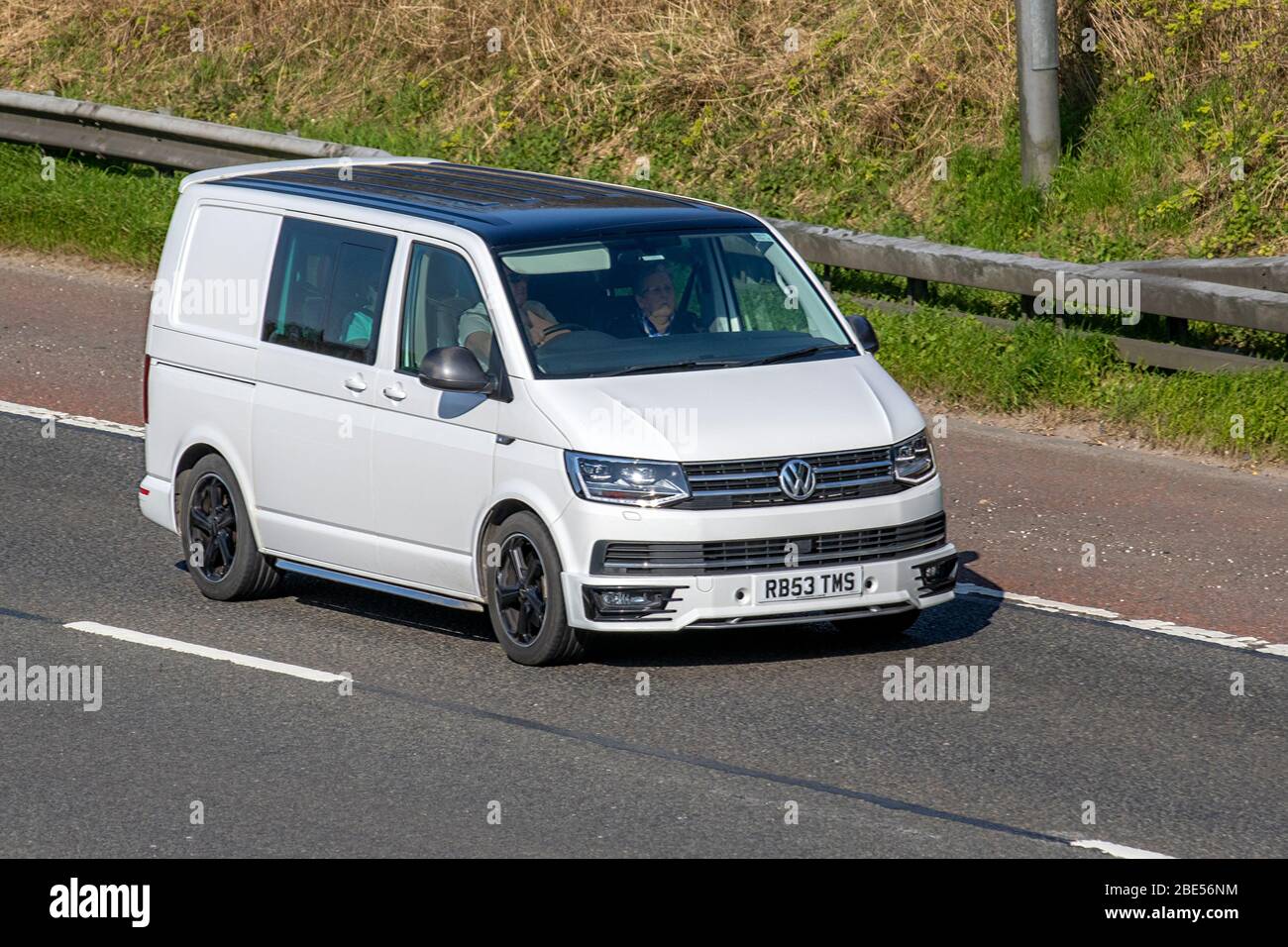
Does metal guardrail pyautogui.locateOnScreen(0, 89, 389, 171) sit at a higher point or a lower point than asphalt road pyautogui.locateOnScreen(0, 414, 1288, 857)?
higher

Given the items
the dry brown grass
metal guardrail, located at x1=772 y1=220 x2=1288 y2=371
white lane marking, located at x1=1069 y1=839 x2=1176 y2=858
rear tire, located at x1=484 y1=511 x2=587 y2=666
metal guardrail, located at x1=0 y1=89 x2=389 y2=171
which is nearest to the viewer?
white lane marking, located at x1=1069 y1=839 x2=1176 y2=858

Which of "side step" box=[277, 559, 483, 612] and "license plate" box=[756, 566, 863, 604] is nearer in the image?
"license plate" box=[756, 566, 863, 604]

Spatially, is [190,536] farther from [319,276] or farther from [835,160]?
[835,160]

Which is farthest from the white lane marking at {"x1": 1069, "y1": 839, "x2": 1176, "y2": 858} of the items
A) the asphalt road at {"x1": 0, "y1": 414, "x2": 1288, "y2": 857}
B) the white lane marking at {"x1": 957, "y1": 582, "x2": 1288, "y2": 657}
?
the white lane marking at {"x1": 957, "y1": 582, "x2": 1288, "y2": 657}

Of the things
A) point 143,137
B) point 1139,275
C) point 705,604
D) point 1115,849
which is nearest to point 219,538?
point 705,604

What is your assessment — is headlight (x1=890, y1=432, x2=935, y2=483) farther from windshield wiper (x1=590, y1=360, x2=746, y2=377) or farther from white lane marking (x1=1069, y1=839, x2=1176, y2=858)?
white lane marking (x1=1069, y1=839, x2=1176, y2=858)

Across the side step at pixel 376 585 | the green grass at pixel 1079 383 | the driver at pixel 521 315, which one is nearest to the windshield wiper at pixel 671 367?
the driver at pixel 521 315

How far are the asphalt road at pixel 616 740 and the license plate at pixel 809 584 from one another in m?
0.39

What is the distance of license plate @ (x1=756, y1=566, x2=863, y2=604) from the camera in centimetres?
886

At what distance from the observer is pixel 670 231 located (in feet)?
32.7

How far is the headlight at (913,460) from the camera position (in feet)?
30.2

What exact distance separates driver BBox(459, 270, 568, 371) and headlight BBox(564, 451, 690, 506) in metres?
0.79

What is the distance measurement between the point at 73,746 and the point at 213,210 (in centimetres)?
350
